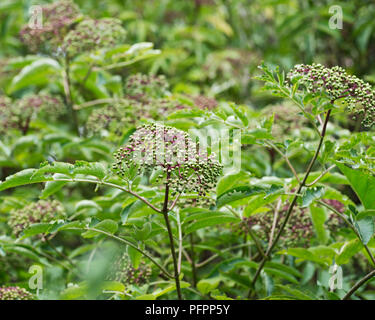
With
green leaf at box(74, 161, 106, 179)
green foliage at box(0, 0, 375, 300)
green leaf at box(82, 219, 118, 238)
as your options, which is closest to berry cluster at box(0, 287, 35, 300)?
green foliage at box(0, 0, 375, 300)

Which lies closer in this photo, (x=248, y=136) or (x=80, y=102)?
(x=248, y=136)

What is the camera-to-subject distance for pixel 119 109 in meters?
1.69

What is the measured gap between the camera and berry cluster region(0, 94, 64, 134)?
1950mm

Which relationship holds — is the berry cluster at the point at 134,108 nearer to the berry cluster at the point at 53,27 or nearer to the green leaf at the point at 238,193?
the berry cluster at the point at 53,27

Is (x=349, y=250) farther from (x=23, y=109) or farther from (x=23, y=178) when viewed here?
(x=23, y=109)

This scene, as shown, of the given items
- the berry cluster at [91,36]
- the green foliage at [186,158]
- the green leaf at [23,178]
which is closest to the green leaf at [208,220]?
the green foliage at [186,158]

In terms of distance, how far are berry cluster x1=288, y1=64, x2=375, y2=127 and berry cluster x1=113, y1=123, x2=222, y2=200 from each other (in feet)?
0.92

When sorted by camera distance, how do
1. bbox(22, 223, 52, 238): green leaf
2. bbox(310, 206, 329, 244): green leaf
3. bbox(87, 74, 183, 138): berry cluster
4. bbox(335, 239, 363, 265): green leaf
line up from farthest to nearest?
bbox(87, 74, 183, 138): berry cluster → bbox(310, 206, 329, 244): green leaf → bbox(335, 239, 363, 265): green leaf → bbox(22, 223, 52, 238): green leaf

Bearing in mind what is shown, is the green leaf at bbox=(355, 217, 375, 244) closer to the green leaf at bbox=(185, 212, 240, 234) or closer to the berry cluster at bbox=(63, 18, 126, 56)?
the green leaf at bbox=(185, 212, 240, 234)

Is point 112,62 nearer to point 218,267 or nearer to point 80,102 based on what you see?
point 80,102

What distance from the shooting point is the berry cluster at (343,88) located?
994mm

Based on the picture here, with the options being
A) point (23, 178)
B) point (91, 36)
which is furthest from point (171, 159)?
point (91, 36)
